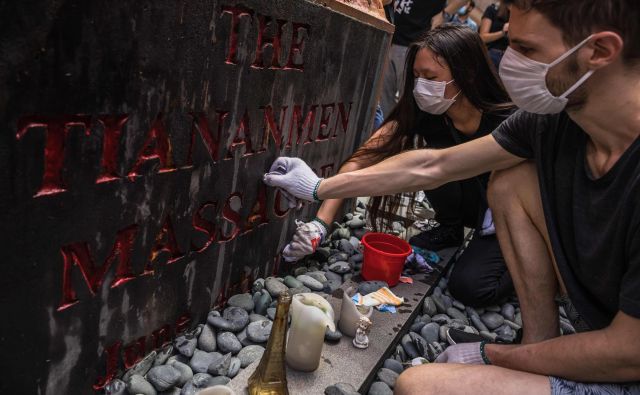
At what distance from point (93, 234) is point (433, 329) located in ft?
5.84

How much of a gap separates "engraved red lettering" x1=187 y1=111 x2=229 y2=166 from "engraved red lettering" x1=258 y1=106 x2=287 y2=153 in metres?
0.31

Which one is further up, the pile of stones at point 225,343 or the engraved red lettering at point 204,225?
the engraved red lettering at point 204,225

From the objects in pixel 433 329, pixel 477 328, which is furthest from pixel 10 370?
pixel 477 328

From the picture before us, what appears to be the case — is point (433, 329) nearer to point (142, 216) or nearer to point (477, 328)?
point (477, 328)

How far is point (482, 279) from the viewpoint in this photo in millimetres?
2980

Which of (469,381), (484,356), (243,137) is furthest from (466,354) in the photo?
(243,137)

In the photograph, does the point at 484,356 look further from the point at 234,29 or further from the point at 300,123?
the point at 234,29

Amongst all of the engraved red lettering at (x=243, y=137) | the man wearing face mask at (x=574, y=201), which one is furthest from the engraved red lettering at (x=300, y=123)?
the man wearing face mask at (x=574, y=201)

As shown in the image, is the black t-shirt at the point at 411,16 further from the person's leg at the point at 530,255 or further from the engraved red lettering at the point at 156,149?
the engraved red lettering at the point at 156,149

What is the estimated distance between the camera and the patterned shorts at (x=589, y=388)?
1.60m

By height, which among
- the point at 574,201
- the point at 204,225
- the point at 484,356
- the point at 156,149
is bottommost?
the point at 484,356

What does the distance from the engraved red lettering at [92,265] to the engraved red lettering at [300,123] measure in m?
1.11

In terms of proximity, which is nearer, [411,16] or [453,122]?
[453,122]

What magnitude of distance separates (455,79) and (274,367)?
76.7 inches
